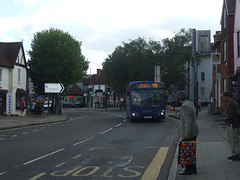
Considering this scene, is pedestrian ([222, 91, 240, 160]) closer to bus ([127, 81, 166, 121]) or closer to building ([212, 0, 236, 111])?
bus ([127, 81, 166, 121])

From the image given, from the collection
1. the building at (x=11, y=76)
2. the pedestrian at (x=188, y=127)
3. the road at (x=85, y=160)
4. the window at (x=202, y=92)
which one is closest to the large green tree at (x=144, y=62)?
the window at (x=202, y=92)

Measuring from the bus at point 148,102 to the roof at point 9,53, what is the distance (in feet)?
52.1

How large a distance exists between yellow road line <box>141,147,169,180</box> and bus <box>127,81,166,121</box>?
534 inches

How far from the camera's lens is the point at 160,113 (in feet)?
81.5

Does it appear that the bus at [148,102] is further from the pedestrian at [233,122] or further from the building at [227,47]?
the pedestrian at [233,122]

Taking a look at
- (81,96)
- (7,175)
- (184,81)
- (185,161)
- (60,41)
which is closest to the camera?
(185,161)

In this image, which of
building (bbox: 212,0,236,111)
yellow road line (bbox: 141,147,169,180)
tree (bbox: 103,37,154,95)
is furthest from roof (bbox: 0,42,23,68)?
yellow road line (bbox: 141,147,169,180)

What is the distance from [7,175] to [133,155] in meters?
3.92

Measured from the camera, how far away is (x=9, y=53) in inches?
1442

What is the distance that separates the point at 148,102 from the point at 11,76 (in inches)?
678

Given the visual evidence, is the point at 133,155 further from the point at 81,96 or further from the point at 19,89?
the point at 81,96

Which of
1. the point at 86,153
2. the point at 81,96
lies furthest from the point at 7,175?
the point at 81,96

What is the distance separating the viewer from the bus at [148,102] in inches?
975

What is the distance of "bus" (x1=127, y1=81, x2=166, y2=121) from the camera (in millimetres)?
24766
